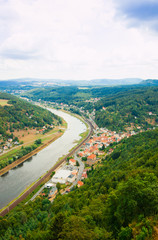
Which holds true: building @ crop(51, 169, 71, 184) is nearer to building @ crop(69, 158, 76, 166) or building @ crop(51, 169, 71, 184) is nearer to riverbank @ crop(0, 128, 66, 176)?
building @ crop(69, 158, 76, 166)

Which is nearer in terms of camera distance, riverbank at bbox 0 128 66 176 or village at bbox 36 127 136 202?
village at bbox 36 127 136 202

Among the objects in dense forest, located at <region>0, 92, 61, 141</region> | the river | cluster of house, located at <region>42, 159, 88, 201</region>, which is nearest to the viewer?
cluster of house, located at <region>42, 159, 88, 201</region>

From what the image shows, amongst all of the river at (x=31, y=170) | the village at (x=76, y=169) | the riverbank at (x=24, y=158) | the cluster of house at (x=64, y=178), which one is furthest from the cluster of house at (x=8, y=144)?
the cluster of house at (x=64, y=178)

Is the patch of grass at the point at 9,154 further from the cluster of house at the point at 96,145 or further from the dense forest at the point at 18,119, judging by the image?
the cluster of house at the point at 96,145

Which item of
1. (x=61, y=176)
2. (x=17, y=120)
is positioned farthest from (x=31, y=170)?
(x=17, y=120)

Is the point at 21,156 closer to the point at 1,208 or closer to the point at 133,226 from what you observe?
the point at 1,208

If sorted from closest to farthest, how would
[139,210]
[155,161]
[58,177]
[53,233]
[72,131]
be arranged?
1. [53,233]
2. [139,210]
3. [155,161]
4. [58,177]
5. [72,131]

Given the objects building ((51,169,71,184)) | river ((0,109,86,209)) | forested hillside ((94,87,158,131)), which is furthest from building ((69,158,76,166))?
forested hillside ((94,87,158,131))

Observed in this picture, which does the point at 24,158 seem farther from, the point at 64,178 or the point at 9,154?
the point at 64,178

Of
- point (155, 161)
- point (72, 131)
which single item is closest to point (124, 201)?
point (155, 161)
